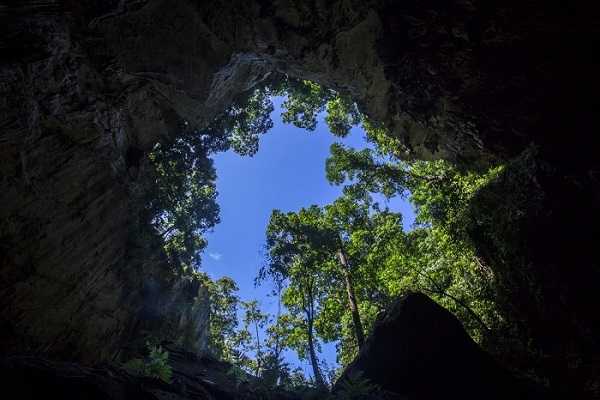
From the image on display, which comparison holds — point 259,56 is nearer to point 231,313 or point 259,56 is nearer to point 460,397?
point 460,397

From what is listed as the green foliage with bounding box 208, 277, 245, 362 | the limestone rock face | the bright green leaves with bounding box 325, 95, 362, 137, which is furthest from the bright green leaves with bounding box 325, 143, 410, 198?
the green foliage with bounding box 208, 277, 245, 362

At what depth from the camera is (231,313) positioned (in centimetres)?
4166

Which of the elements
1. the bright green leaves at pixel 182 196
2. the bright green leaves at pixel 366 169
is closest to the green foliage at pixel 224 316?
the bright green leaves at pixel 182 196

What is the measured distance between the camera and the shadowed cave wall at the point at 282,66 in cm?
895

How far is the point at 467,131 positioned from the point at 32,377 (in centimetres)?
1406

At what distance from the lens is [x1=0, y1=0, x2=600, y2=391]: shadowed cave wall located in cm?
895

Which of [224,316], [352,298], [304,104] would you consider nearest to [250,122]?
[304,104]

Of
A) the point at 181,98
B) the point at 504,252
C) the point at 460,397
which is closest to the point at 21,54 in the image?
the point at 181,98

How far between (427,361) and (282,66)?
1366cm

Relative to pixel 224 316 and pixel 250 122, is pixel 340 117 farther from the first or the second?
pixel 224 316

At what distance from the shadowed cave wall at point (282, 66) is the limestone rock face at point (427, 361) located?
1722mm

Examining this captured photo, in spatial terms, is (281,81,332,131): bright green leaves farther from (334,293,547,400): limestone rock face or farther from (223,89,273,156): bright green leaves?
(334,293,547,400): limestone rock face

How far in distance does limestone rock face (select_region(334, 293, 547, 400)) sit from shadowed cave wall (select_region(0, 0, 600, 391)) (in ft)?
5.65

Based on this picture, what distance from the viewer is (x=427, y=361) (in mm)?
11953
